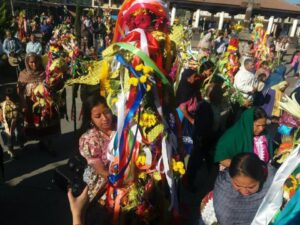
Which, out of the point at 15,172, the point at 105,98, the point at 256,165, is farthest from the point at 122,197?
the point at 15,172

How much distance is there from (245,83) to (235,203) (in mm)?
3923

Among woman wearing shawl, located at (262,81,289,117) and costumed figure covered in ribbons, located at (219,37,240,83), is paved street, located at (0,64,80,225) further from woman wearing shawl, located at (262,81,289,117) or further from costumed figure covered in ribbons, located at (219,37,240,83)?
woman wearing shawl, located at (262,81,289,117)

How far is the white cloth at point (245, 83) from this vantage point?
19.4 ft

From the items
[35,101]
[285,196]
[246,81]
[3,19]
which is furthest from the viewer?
[3,19]

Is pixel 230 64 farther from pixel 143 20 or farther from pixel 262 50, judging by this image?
pixel 143 20

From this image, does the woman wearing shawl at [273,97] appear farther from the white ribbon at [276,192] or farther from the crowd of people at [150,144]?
the white ribbon at [276,192]

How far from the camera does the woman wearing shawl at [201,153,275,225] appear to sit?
228cm

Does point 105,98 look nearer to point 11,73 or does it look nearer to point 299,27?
point 11,73

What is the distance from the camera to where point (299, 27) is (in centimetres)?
4122

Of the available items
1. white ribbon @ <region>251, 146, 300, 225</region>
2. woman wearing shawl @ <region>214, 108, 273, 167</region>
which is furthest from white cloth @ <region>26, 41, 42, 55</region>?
white ribbon @ <region>251, 146, 300, 225</region>

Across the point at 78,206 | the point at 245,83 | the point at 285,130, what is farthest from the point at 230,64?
the point at 78,206

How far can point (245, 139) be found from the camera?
304 cm

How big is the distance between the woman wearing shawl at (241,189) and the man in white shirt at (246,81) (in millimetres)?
3677

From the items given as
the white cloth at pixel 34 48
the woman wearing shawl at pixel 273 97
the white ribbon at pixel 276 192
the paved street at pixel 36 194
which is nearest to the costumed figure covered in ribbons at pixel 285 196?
the white ribbon at pixel 276 192
